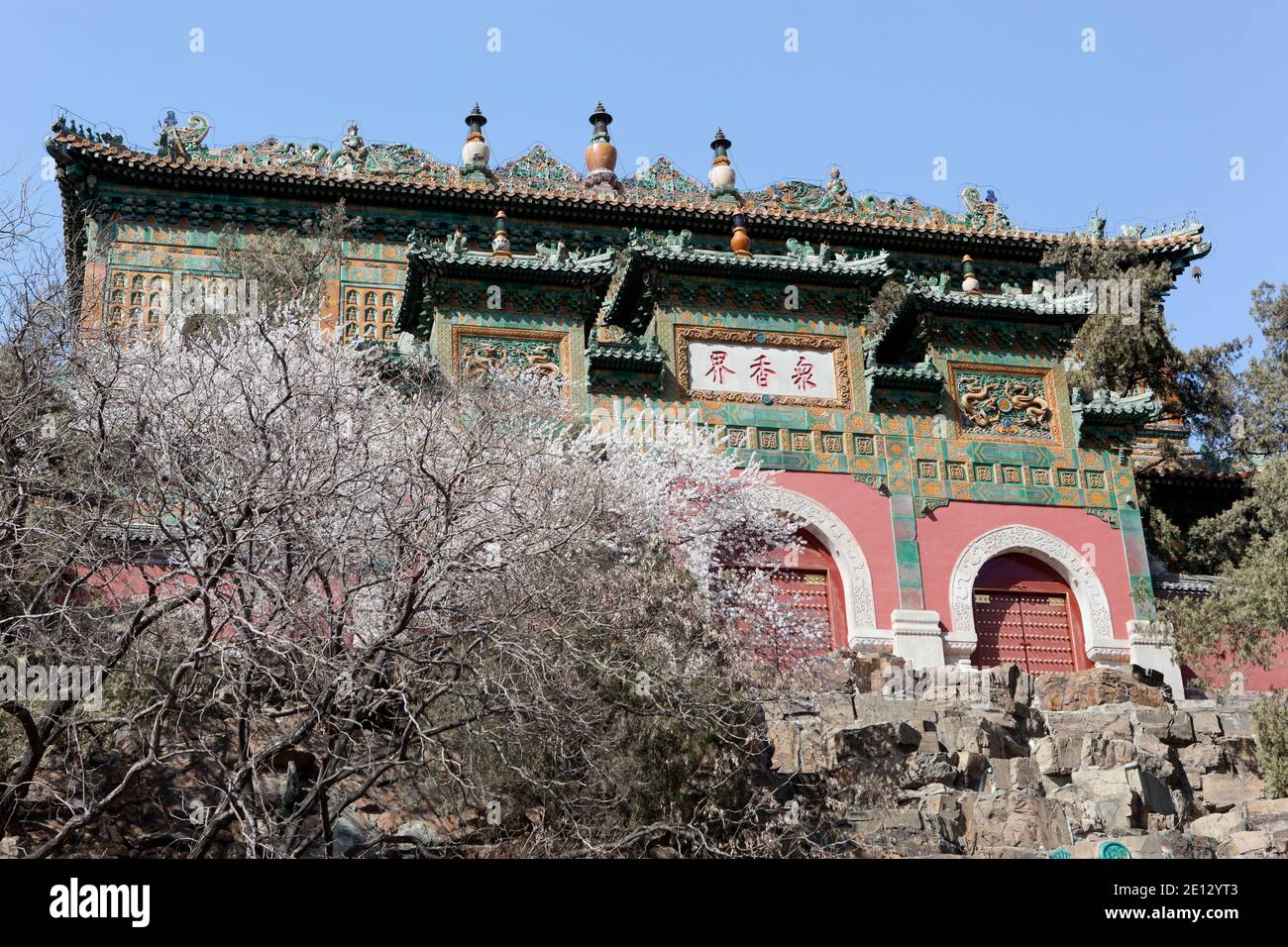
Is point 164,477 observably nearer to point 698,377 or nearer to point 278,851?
point 278,851

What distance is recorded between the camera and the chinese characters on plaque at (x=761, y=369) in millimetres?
21422

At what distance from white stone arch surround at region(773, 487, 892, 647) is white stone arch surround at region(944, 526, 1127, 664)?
1.10 metres

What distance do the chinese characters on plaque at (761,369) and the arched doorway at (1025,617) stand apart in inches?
136

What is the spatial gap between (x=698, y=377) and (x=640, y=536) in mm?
6528

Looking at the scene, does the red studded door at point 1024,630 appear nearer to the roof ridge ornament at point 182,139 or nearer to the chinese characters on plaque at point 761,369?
the chinese characters on plaque at point 761,369

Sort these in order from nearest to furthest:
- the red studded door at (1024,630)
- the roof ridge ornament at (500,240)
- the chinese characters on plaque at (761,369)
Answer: the red studded door at (1024,630)
the chinese characters on plaque at (761,369)
the roof ridge ornament at (500,240)

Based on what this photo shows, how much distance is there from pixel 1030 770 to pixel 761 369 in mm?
7955

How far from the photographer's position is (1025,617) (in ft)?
69.7

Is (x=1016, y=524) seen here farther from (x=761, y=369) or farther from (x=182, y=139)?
(x=182, y=139)

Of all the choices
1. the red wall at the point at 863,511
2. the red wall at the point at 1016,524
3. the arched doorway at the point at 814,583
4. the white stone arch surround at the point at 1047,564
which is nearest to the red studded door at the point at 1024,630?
the white stone arch surround at the point at 1047,564

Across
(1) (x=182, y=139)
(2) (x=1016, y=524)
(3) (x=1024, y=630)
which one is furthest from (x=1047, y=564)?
(1) (x=182, y=139)

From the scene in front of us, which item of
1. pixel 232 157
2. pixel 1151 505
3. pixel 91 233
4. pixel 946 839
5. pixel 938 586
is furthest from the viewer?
pixel 232 157

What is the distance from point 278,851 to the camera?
402 inches

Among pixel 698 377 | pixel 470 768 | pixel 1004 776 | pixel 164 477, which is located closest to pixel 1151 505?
pixel 698 377
